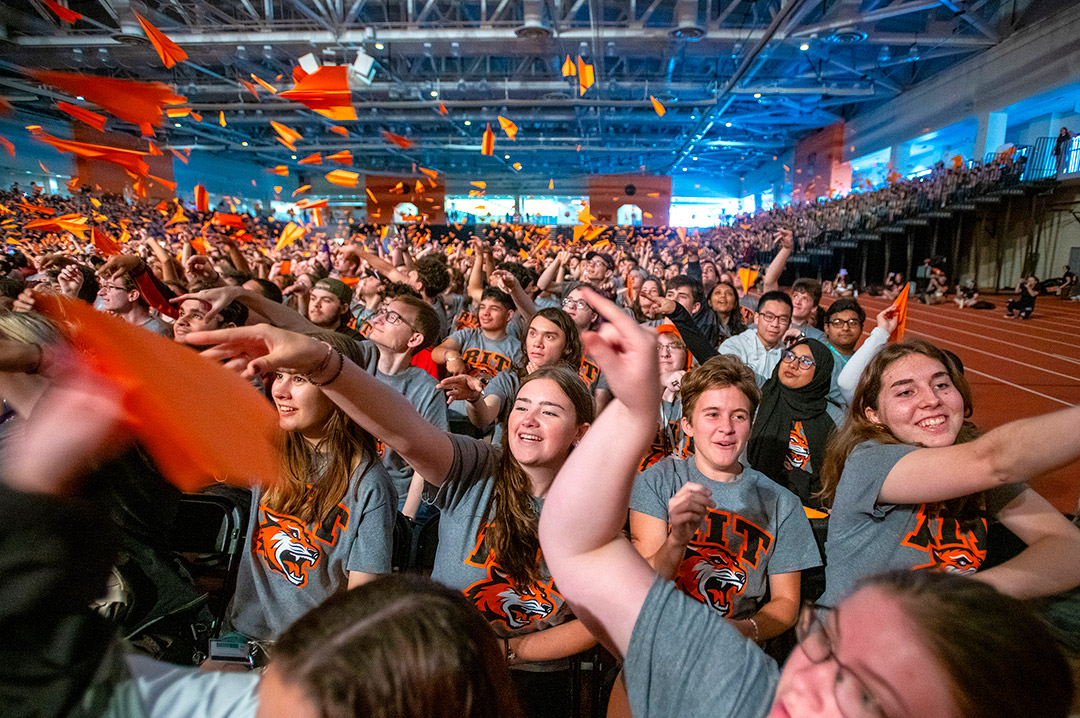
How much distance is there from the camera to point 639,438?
1.01m

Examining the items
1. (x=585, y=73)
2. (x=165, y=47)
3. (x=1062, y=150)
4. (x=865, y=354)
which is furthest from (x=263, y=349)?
(x=1062, y=150)

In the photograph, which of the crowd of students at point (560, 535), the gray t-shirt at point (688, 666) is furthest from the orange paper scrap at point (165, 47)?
the gray t-shirt at point (688, 666)

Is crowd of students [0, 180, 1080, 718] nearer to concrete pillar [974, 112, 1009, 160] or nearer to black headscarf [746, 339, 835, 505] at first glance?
black headscarf [746, 339, 835, 505]

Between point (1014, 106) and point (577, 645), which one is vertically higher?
point (1014, 106)

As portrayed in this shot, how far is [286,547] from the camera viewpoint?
75.4 inches

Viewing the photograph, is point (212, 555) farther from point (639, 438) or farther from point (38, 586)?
point (639, 438)

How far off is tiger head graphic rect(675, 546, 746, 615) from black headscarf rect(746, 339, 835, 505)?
1465 mm

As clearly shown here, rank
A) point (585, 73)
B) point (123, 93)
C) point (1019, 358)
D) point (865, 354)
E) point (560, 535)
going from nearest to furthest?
point (560, 535) → point (865, 354) → point (1019, 358) → point (123, 93) → point (585, 73)

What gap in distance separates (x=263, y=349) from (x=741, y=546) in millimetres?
1538

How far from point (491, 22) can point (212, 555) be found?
1320 centimetres

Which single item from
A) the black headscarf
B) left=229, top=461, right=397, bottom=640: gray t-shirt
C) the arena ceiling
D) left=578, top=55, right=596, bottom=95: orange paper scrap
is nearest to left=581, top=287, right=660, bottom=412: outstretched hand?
left=229, top=461, right=397, bottom=640: gray t-shirt

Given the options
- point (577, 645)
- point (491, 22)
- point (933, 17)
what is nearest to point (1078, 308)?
point (933, 17)

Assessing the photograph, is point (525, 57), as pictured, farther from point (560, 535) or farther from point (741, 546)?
point (560, 535)

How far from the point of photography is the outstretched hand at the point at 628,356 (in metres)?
0.97
